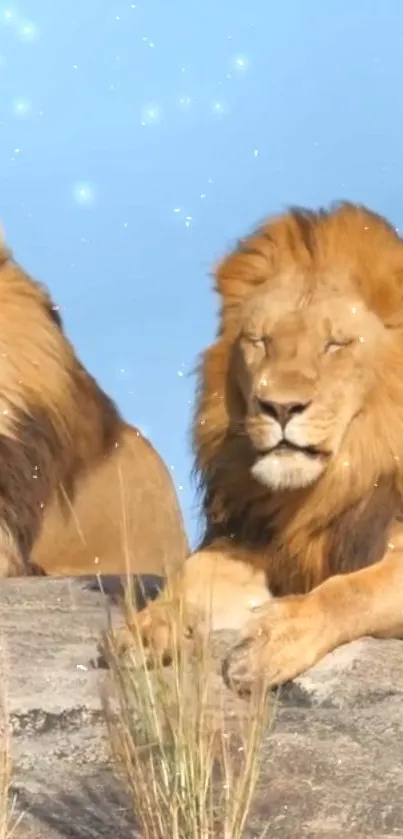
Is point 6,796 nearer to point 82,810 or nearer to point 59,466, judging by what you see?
point 82,810

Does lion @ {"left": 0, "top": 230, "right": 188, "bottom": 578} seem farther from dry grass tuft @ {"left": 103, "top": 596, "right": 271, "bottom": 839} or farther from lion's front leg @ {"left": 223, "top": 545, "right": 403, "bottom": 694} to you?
dry grass tuft @ {"left": 103, "top": 596, "right": 271, "bottom": 839}

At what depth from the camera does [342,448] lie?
298 centimetres

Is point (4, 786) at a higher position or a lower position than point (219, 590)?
lower

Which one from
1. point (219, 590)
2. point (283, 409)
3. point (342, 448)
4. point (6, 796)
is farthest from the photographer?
point (219, 590)

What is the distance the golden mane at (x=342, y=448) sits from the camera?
9.86 ft

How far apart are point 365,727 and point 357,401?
60 cm

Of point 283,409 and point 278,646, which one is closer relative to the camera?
point 278,646

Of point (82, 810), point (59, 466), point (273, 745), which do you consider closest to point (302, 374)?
point (273, 745)

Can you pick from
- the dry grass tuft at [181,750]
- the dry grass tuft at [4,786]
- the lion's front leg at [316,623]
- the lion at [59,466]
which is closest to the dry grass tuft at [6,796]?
the dry grass tuft at [4,786]

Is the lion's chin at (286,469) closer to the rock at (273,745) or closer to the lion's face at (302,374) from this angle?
the lion's face at (302,374)

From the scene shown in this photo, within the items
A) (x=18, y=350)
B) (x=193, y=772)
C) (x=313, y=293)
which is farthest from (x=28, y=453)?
(x=193, y=772)

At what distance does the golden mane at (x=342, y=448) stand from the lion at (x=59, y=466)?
98cm

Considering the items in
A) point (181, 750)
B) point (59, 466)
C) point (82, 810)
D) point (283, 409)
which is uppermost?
point (283, 409)

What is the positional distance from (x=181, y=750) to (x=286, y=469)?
88 cm
